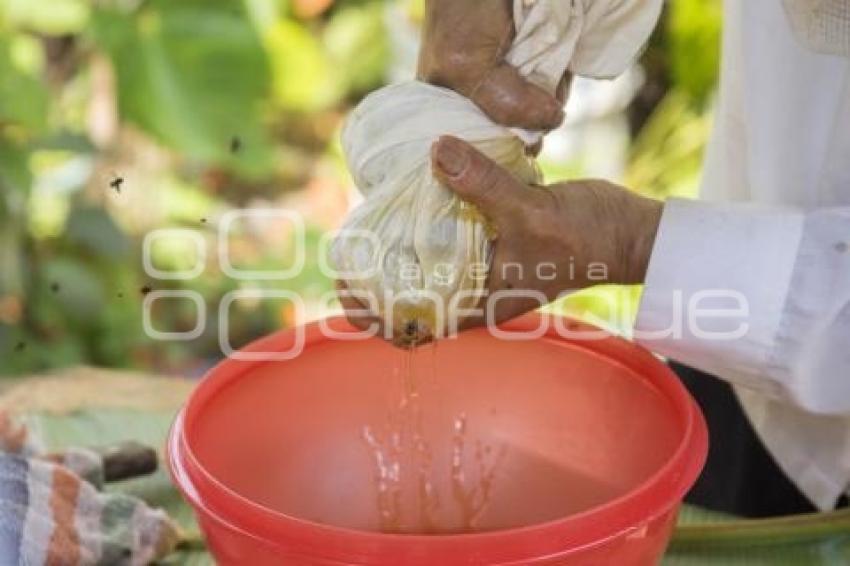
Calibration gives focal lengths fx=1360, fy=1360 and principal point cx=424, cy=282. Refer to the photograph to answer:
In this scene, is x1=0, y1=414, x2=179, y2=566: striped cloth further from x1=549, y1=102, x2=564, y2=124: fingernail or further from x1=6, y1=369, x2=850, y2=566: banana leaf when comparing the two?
Result: x1=549, y1=102, x2=564, y2=124: fingernail

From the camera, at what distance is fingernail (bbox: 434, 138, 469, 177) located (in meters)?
0.70

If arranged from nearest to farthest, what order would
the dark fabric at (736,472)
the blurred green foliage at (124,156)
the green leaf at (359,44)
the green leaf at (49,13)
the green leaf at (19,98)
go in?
the dark fabric at (736,472) < the green leaf at (19,98) < the blurred green foliage at (124,156) < the green leaf at (49,13) < the green leaf at (359,44)

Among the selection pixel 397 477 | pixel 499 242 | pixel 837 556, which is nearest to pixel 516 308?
pixel 499 242

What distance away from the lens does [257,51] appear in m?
1.75

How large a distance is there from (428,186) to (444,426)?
20 cm

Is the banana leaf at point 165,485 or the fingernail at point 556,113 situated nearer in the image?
the fingernail at point 556,113

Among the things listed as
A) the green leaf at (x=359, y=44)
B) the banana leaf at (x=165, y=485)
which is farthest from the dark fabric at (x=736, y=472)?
the green leaf at (x=359, y=44)

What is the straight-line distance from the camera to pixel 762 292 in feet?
2.50

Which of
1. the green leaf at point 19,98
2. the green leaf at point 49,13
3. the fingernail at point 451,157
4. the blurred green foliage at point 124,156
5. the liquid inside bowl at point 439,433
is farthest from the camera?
the green leaf at point 49,13

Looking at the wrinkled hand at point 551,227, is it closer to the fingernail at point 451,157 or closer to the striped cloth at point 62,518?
the fingernail at point 451,157

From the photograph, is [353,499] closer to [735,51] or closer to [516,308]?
[516,308]

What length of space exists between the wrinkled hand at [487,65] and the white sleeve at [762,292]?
112mm

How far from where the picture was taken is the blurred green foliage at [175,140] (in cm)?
166

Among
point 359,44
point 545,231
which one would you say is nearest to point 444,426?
point 545,231
